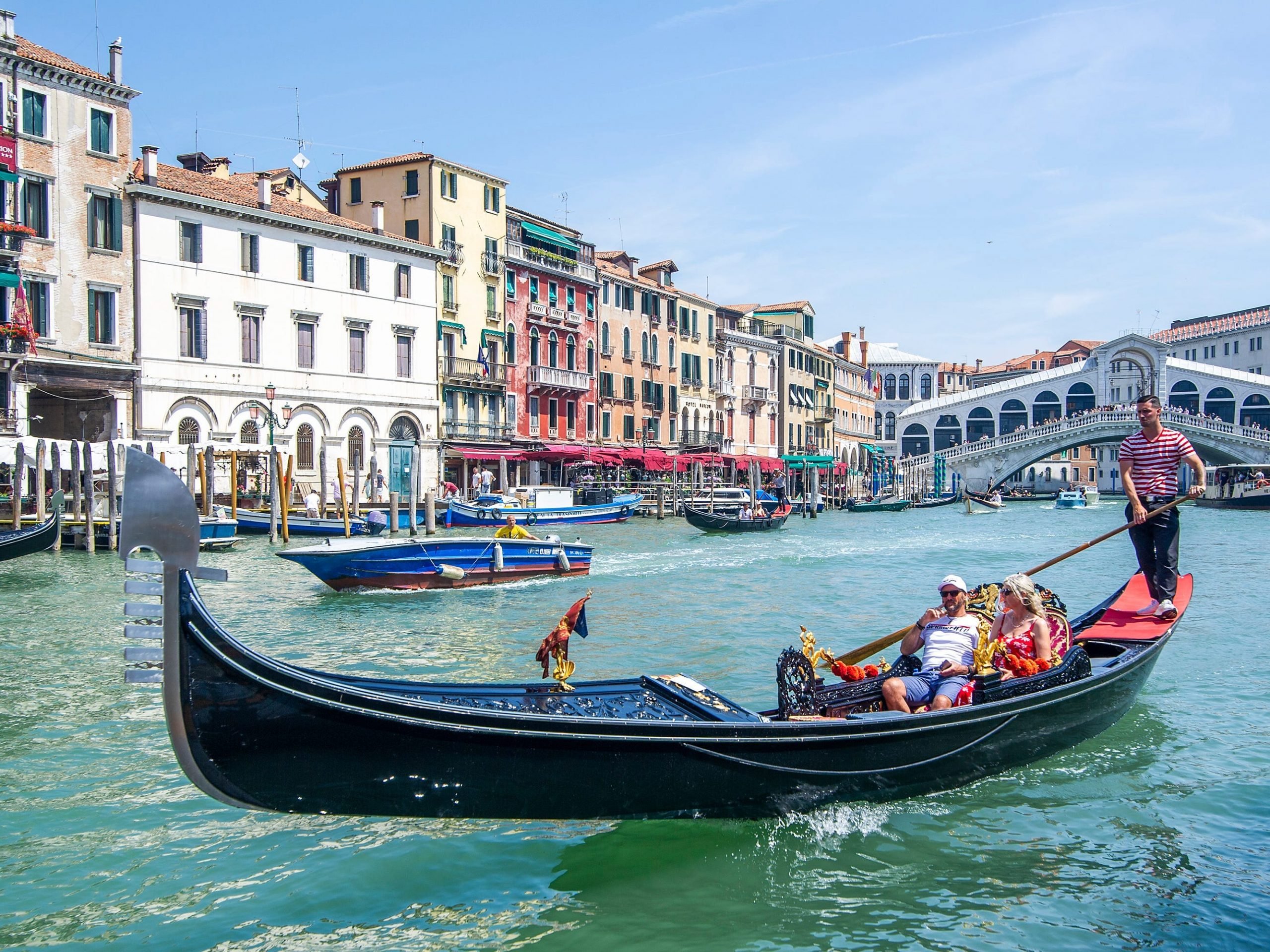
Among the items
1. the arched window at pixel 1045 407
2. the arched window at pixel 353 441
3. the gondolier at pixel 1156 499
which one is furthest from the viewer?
the arched window at pixel 1045 407

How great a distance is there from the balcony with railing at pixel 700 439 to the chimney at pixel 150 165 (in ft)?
65.4

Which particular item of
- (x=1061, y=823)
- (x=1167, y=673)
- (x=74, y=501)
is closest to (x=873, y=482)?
(x=74, y=501)

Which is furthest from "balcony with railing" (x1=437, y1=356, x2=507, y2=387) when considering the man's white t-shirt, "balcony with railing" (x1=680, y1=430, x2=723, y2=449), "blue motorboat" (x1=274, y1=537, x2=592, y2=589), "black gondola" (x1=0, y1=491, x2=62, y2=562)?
the man's white t-shirt

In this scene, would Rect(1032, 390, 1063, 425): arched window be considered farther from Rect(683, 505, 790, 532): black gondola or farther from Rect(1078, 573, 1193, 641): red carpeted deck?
Rect(1078, 573, 1193, 641): red carpeted deck

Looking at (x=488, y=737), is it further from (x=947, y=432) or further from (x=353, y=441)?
(x=947, y=432)

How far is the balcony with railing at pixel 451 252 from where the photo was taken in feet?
86.8

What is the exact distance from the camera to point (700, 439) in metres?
37.1

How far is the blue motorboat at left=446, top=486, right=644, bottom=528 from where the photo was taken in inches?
850

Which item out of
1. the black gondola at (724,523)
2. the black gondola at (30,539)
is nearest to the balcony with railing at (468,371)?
the black gondola at (724,523)

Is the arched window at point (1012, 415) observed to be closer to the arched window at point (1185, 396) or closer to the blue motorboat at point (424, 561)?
the arched window at point (1185, 396)

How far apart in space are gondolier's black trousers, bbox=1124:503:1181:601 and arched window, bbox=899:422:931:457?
50177mm

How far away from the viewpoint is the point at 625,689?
14.8 feet

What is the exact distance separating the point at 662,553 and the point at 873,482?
1179 inches

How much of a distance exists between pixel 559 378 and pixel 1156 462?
23.7 m
